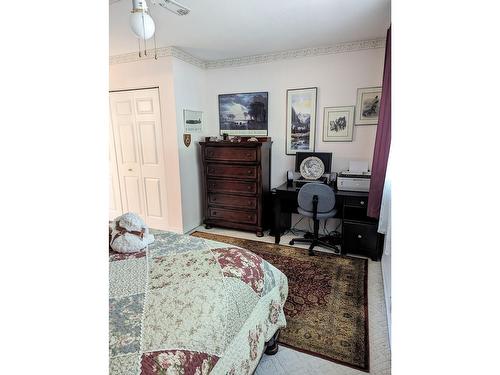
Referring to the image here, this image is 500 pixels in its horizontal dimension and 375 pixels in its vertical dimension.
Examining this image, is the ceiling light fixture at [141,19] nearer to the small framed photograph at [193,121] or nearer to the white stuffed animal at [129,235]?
the white stuffed animal at [129,235]

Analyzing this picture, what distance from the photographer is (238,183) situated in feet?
11.6

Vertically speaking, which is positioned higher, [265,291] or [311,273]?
[265,291]

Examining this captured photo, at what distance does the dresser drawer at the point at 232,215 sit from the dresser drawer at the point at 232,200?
3.3 inches

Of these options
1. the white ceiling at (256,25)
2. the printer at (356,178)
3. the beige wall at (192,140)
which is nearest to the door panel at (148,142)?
the beige wall at (192,140)

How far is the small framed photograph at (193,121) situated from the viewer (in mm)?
3547

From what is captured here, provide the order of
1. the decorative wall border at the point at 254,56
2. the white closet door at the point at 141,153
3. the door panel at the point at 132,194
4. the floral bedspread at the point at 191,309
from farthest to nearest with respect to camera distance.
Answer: the door panel at the point at 132,194
the white closet door at the point at 141,153
the decorative wall border at the point at 254,56
the floral bedspread at the point at 191,309

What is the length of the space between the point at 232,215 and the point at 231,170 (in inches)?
24.3
